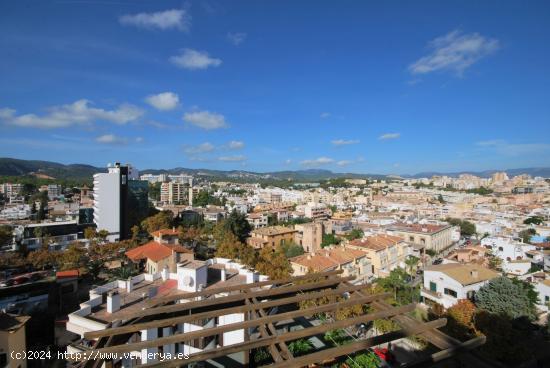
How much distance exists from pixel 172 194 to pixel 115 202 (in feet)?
116

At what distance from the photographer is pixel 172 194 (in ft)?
205

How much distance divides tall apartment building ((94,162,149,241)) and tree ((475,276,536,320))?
88.0 feet

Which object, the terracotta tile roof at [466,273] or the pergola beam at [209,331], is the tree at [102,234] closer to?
the terracotta tile roof at [466,273]

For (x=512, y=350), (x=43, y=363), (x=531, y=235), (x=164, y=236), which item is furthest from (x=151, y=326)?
(x=531, y=235)

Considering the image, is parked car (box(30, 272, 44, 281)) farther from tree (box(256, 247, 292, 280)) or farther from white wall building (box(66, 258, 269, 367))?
Answer: tree (box(256, 247, 292, 280))

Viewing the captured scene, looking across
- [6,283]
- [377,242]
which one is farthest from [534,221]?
[6,283]

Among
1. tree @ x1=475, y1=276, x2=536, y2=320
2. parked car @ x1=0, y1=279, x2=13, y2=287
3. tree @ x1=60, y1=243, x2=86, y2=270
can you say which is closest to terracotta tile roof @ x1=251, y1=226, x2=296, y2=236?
tree @ x1=60, y1=243, x2=86, y2=270

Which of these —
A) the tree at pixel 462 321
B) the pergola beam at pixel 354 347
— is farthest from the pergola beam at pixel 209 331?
the tree at pixel 462 321

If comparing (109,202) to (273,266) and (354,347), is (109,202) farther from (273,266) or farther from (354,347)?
(354,347)

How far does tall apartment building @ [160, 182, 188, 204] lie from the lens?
205 feet

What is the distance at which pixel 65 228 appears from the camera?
2777 centimetres

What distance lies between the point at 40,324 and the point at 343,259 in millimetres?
15534

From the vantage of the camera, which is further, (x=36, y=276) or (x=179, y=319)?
(x=36, y=276)

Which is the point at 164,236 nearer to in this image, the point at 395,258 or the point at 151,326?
the point at 395,258
